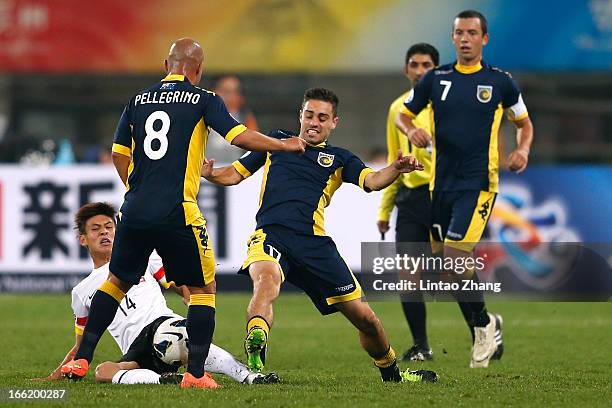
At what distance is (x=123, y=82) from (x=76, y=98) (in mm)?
799

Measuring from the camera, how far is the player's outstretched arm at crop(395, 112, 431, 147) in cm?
927

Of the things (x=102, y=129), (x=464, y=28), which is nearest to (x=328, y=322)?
(x=464, y=28)

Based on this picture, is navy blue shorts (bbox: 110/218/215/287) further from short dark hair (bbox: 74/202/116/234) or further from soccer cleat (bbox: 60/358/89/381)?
short dark hair (bbox: 74/202/116/234)

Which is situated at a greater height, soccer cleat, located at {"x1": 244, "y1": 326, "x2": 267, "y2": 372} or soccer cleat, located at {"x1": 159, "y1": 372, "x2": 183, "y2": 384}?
soccer cleat, located at {"x1": 244, "y1": 326, "x2": 267, "y2": 372}

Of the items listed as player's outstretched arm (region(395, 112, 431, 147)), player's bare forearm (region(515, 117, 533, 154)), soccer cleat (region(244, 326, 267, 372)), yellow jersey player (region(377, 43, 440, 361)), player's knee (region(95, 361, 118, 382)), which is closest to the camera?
soccer cleat (region(244, 326, 267, 372))

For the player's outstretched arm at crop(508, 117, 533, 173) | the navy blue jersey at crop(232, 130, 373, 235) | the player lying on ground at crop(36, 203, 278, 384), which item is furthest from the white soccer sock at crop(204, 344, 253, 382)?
the player's outstretched arm at crop(508, 117, 533, 173)

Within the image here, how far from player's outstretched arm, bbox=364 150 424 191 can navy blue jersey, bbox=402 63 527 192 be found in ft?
5.24

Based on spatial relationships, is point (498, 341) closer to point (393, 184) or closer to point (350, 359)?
point (350, 359)

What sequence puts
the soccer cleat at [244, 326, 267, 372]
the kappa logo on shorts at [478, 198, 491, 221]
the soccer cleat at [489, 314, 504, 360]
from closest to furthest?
the soccer cleat at [244, 326, 267, 372] < the kappa logo on shorts at [478, 198, 491, 221] < the soccer cleat at [489, 314, 504, 360]

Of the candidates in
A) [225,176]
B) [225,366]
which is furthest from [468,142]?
[225,366]

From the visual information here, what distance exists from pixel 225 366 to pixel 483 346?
2324 millimetres

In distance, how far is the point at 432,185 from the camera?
9.87 m

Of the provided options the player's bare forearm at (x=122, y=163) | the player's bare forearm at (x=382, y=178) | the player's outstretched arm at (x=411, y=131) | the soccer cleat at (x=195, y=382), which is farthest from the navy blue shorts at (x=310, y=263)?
the player's outstretched arm at (x=411, y=131)

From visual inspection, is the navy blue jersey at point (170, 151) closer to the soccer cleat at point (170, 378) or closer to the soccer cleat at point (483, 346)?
the soccer cleat at point (170, 378)
